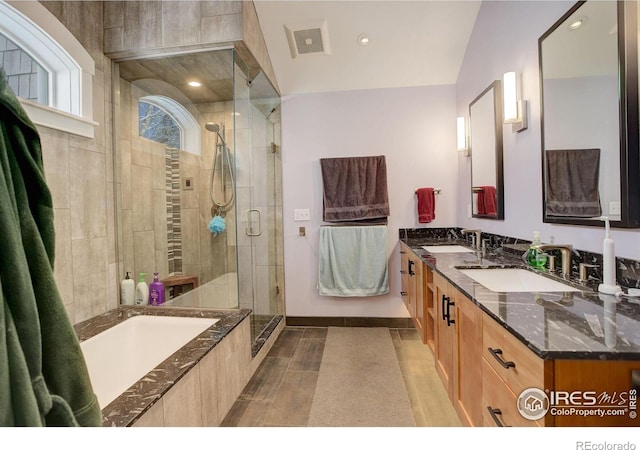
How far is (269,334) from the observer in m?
2.59

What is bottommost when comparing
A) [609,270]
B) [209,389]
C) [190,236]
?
[209,389]

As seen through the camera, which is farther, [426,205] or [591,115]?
[426,205]

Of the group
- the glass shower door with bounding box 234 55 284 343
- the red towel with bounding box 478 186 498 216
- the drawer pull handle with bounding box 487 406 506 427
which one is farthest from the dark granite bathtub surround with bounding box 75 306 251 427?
the red towel with bounding box 478 186 498 216

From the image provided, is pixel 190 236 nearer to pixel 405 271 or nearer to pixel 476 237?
pixel 405 271

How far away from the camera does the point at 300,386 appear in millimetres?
1998

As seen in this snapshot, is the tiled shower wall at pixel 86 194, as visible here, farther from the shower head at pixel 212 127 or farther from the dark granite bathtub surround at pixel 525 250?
the dark granite bathtub surround at pixel 525 250

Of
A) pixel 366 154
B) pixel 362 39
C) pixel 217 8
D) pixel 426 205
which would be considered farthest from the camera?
pixel 366 154

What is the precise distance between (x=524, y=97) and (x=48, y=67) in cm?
273

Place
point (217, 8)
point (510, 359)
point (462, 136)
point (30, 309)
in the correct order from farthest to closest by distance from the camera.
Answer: point (462, 136), point (217, 8), point (510, 359), point (30, 309)

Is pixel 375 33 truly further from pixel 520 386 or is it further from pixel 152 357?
pixel 152 357

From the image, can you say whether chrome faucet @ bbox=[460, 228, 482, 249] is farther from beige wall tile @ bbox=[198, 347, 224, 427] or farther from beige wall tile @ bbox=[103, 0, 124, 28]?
beige wall tile @ bbox=[103, 0, 124, 28]

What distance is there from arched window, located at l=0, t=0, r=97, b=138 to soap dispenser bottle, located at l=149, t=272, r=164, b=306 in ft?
3.61

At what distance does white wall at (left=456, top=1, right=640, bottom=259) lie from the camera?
1.46 meters

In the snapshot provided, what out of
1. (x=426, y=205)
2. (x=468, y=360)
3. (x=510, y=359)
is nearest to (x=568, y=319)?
(x=510, y=359)
